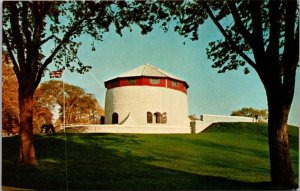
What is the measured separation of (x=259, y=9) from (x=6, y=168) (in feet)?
23.2

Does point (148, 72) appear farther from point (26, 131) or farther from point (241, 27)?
point (26, 131)

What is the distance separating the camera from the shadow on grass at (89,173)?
941cm

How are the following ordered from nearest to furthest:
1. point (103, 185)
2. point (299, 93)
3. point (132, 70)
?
point (103, 185) < point (299, 93) < point (132, 70)

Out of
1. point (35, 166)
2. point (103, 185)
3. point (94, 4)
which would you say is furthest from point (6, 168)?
point (94, 4)

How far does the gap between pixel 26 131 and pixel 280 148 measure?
6344mm

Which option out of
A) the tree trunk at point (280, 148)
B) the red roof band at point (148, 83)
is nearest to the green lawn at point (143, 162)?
the tree trunk at point (280, 148)

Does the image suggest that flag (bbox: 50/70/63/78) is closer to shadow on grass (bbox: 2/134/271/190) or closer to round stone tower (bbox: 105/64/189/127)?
shadow on grass (bbox: 2/134/271/190)

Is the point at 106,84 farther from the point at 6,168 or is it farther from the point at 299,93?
the point at 299,93

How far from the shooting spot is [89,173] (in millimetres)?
10328

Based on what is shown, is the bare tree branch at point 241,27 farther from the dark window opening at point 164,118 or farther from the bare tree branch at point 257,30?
the dark window opening at point 164,118

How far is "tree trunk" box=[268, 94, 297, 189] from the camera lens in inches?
371

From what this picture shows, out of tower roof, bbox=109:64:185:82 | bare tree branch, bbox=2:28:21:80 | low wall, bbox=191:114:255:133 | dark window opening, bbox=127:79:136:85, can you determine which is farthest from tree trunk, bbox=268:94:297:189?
bare tree branch, bbox=2:28:21:80

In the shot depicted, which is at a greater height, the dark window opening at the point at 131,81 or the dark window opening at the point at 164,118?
the dark window opening at the point at 131,81

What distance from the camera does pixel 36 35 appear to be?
1112 centimetres
